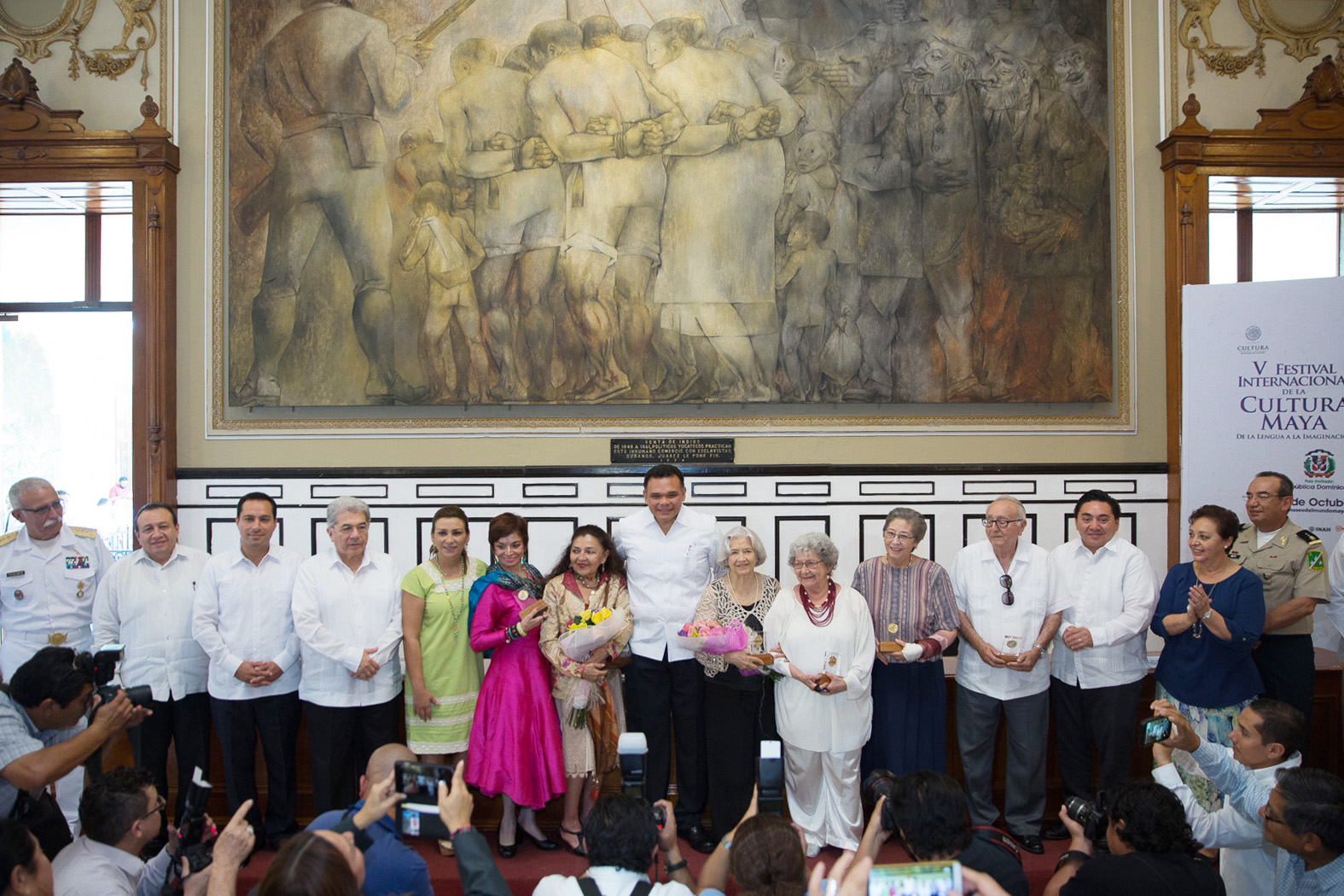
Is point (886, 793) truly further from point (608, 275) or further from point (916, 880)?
point (608, 275)

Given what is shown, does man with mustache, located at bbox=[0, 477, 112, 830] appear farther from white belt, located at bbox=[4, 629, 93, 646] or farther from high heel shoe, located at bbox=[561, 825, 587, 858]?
high heel shoe, located at bbox=[561, 825, 587, 858]

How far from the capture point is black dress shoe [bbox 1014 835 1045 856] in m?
4.05

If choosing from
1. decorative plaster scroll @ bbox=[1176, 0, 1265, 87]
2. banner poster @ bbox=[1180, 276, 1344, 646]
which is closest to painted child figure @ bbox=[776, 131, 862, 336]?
banner poster @ bbox=[1180, 276, 1344, 646]

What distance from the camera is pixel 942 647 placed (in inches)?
157

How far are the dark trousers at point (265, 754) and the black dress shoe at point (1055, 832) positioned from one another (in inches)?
140

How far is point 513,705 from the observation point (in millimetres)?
3988

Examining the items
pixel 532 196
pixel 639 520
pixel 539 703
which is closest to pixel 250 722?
pixel 539 703

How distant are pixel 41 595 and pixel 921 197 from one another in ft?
19.1

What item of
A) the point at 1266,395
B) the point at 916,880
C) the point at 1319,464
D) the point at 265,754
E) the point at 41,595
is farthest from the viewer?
the point at 1266,395

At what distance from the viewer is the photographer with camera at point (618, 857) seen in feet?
7.34

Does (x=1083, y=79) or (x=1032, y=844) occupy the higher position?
(x=1083, y=79)

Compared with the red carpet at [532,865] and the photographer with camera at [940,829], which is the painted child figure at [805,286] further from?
the photographer with camera at [940,829]

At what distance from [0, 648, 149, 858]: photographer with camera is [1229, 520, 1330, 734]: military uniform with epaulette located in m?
4.94

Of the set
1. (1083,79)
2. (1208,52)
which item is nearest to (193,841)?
(1083,79)
